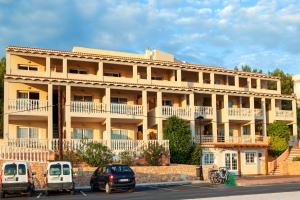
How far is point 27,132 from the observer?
3906cm

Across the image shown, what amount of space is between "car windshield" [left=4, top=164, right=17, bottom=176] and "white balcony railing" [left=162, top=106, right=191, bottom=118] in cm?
1874

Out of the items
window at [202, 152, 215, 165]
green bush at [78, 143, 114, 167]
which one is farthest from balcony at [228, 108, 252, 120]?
green bush at [78, 143, 114, 167]

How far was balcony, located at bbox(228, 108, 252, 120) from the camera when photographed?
153ft

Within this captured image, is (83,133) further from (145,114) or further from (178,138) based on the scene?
(178,138)

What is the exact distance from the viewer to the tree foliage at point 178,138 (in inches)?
1558

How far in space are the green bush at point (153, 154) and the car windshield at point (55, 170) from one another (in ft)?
36.1

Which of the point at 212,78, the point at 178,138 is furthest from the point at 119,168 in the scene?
the point at 212,78

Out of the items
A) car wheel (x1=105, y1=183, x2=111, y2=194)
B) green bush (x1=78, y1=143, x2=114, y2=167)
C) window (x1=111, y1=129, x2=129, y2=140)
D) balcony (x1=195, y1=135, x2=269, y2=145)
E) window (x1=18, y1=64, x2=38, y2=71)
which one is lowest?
car wheel (x1=105, y1=183, x2=111, y2=194)

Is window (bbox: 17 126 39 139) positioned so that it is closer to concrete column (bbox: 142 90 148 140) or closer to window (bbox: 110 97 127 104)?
window (bbox: 110 97 127 104)

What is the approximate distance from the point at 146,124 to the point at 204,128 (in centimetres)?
834

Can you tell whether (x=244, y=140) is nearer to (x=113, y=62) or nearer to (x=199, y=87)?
(x=199, y=87)

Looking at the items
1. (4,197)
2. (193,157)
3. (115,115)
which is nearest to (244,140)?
(193,157)

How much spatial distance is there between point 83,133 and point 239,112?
1585 cm

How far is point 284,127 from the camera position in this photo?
47.6 meters
